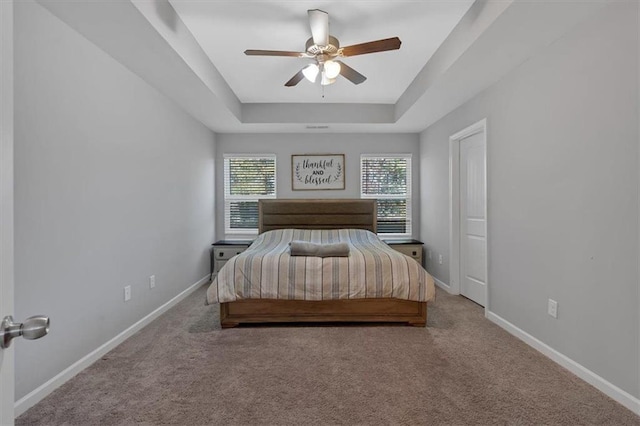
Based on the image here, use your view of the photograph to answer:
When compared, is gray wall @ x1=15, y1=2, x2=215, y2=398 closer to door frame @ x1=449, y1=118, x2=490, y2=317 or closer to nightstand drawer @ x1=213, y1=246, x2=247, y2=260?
nightstand drawer @ x1=213, y1=246, x2=247, y2=260

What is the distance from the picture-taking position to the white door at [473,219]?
11.3ft

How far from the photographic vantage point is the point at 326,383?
195 cm

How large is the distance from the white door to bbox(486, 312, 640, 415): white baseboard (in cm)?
77

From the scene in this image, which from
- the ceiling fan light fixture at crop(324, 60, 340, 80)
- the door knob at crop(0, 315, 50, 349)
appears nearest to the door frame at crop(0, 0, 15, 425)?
the door knob at crop(0, 315, 50, 349)

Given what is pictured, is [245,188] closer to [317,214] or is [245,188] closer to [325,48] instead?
[317,214]

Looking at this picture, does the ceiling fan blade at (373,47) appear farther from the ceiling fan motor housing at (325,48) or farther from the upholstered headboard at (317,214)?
the upholstered headboard at (317,214)

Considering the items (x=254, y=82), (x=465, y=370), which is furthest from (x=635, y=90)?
(x=254, y=82)

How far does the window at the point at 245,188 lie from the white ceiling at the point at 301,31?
152cm

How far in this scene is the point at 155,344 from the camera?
8.25 feet

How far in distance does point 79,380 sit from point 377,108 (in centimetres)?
421

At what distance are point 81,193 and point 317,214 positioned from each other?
10.1 ft

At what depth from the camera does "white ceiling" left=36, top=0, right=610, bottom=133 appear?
1.96m

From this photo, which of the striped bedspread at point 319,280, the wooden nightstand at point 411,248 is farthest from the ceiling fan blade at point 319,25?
the wooden nightstand at point 411,248

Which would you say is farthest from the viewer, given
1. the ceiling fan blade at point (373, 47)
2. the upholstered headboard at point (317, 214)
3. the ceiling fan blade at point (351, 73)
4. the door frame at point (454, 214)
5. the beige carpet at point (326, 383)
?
the upholstered headboard at point (317, 214)
